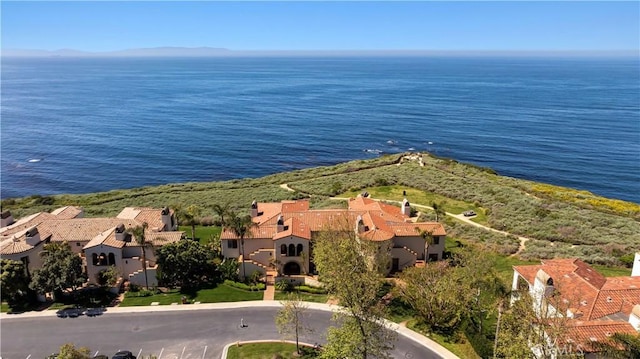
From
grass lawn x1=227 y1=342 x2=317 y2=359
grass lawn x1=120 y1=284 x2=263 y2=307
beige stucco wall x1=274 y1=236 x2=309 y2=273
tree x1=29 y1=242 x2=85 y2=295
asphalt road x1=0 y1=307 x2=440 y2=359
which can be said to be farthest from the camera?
beige stucco wall x1=274 y1=236 x2=309 y2=273

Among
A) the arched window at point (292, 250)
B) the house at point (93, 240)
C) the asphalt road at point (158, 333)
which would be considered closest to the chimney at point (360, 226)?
the arched window at point (292, 250)

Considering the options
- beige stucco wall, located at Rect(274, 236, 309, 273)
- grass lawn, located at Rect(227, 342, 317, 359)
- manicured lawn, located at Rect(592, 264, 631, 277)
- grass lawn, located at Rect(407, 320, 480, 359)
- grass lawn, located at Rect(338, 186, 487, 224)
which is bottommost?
grass lawn, located at Rect(227, 342, 317, 359)

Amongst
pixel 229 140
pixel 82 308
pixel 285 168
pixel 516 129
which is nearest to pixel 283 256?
pixel 82 308

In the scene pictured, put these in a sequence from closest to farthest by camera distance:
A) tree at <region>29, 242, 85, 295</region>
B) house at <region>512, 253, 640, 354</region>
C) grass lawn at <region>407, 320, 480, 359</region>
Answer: house at <region>512, 253, 640, 354</region> < grass lawn at <region>407, 320, 480, 359</region> < tree at <region>29, 242, 85, 295</region>

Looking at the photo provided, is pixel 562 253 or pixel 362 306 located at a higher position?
pixel 362 306

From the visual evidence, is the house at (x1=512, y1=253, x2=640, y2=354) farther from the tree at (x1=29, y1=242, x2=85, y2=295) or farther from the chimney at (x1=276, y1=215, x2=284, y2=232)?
the tree at (x1=29, y1=242, x2=85, y2=295)

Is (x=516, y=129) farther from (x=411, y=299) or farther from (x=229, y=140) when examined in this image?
(x=411, y=299)

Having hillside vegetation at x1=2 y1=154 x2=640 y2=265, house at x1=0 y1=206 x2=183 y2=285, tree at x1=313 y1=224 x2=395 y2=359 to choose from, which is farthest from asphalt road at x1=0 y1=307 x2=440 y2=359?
hillside vegetation at x1=2 y1=154 x2=640 y2=265
